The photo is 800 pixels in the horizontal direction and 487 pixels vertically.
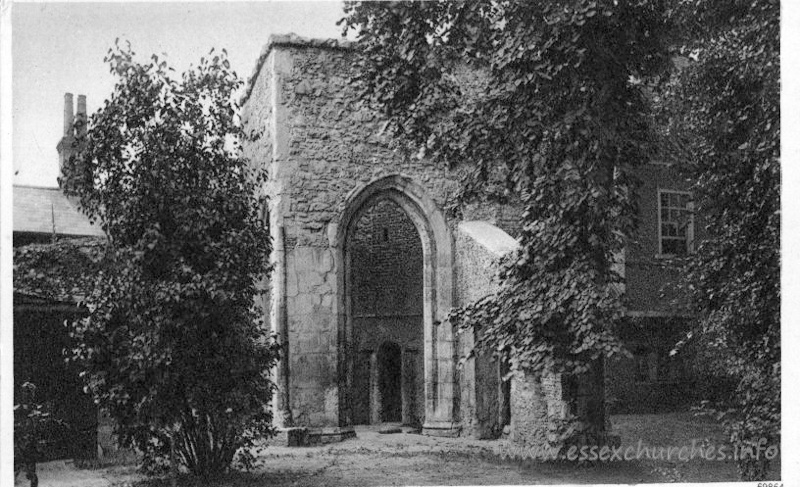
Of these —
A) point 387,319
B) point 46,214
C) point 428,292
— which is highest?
point 46,214

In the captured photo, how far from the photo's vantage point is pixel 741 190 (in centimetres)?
855

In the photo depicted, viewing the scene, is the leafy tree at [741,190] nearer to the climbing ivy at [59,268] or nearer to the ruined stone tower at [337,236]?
the ruined stone tower at [337,236]

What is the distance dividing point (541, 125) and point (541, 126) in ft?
0.04

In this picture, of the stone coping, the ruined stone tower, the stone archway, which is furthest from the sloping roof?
the stone archway

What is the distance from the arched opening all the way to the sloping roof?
5.72 metres

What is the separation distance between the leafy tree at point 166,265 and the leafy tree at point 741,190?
489cm

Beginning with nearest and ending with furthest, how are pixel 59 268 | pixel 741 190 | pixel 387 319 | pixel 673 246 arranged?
pixel 741 190 → pixel 59 268 → pixel 673 246 → pixel 387 319

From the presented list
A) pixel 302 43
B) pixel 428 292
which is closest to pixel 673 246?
pixel 428 292

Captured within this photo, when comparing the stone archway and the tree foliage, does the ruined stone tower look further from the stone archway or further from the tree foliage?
the tree foliage

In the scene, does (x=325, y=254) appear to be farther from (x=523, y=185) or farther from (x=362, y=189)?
(x=523, y=185)

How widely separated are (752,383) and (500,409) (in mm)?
6612

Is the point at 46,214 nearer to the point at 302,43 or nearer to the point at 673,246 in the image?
the point at 302,43

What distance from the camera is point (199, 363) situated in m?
9.08

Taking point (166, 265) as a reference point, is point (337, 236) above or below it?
above
